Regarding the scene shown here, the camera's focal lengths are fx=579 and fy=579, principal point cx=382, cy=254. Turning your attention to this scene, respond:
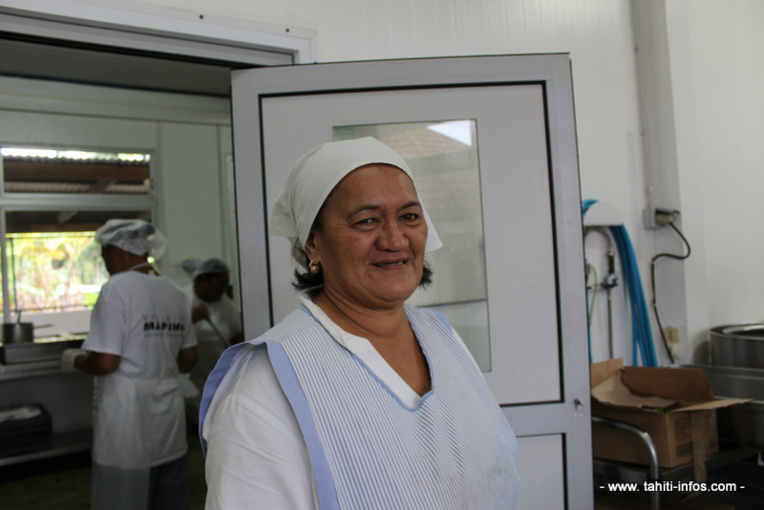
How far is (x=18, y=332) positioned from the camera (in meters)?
4.11

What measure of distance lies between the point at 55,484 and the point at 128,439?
2.02 metres

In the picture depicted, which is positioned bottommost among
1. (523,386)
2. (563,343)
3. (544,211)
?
(523,386)

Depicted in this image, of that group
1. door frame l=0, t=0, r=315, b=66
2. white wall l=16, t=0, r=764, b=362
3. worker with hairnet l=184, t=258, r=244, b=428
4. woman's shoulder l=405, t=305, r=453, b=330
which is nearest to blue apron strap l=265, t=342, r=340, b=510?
woman's shoulder l=405, t=305, r=453, b=330

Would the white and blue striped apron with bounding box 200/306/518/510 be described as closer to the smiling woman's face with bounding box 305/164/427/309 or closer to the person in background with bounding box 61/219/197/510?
the smiling woman's face with bounding box 305/164/427/309

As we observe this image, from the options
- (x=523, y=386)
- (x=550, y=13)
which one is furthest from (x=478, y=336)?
(x=550, y=13)

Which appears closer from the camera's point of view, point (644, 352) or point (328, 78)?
point (328, 78)

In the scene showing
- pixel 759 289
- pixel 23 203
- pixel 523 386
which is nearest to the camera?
pixel 523 386

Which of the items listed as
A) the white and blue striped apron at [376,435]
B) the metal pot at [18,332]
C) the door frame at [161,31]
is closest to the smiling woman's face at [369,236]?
the white and blue striped apron at [376,435]

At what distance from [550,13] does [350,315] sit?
1970mm

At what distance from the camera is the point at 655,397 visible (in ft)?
7.08

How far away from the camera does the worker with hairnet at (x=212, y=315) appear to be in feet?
12.6

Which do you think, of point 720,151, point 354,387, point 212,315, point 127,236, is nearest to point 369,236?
point 354,387

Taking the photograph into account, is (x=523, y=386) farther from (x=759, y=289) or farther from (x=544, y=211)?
(x=759, y=289)

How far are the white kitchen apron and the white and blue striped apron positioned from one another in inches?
71.5
